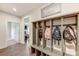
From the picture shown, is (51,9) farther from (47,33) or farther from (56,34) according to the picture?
(56,34)

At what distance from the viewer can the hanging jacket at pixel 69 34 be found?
6.88 feet

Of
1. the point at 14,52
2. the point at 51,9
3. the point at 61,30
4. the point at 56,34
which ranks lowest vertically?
the point at 14,52

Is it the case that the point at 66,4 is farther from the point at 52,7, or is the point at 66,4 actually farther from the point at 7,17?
the point at 7,17

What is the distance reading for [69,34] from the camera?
2.17 meters

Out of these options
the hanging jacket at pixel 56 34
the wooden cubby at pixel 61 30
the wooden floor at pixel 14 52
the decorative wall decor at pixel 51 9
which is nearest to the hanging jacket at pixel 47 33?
the wooden cubby at pixel 61 30

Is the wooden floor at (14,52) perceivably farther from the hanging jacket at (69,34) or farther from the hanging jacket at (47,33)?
the hanging jacket at (69,34)

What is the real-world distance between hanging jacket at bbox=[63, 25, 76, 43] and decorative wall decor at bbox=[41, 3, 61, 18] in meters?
0.83

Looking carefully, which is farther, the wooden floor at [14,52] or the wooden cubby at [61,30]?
the wooden floor at [14,52]

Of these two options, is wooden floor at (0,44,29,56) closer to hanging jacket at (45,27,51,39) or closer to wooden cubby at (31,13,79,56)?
wooden cubby at (31,13,79,56)

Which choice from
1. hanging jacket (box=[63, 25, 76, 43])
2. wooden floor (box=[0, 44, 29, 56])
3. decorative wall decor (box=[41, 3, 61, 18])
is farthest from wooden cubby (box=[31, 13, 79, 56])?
wooden floor (box=[0, 44, 29, 56])

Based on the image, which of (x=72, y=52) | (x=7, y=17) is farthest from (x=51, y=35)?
(x=7, y=17)

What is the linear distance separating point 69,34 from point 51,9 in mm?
1479

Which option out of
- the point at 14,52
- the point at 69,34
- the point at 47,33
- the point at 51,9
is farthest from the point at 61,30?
the point at 14,52

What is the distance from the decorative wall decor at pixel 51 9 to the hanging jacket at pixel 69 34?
831 millimetres
